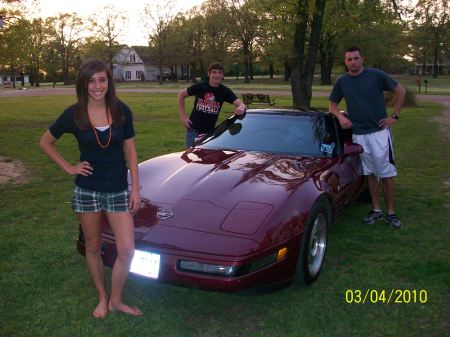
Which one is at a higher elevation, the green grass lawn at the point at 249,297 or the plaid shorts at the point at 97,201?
the plaid shorts at the point at 97,201

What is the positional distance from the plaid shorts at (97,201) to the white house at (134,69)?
281 feet

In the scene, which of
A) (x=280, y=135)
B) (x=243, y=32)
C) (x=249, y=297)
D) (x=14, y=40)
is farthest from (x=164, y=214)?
(x=243, y=32)

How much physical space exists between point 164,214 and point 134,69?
295ft

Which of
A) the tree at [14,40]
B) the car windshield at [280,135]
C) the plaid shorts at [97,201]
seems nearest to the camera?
the plaid shorts at [97,201]

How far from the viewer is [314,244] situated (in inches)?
148

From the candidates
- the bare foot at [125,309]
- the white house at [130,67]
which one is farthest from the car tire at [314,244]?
the white house at [130,67]

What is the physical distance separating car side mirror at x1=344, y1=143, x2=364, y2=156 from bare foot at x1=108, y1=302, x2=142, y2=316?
2.62 m

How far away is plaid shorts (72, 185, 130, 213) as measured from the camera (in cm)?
291

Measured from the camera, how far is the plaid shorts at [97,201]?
9.56ft

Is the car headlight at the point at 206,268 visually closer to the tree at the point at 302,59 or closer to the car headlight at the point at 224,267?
→ the car headlight at the point at 224,267

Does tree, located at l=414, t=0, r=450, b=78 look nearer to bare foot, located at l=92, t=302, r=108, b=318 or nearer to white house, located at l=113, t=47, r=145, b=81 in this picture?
white house, located at l=113, t=47, r=145, b=81

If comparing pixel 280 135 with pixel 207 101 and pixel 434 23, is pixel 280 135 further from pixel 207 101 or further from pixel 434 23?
pixel 434 23

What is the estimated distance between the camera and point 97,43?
2744 inches

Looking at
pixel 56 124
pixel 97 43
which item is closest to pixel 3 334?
pixel 56 124
